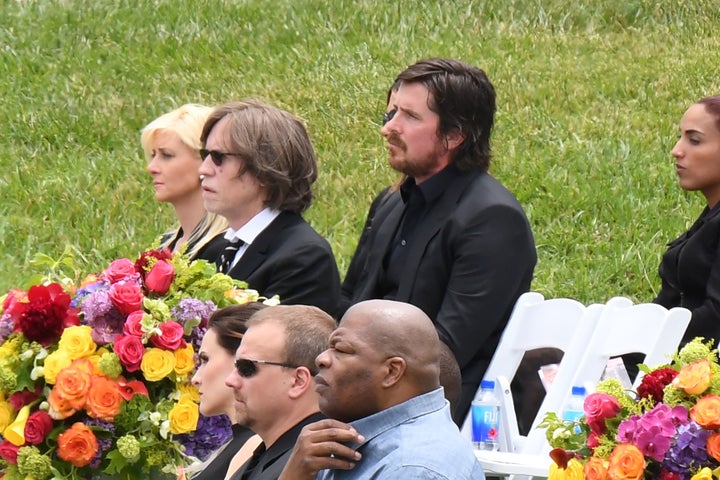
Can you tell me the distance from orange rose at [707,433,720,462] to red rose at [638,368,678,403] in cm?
A: 28

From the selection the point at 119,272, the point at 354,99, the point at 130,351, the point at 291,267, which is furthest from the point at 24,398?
the point at 354,99

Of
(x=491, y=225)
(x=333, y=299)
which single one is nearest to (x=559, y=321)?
(x=491, y=225)

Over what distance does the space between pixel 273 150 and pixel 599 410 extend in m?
1.98

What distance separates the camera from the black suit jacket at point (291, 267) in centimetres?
568

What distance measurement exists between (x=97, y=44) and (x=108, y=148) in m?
1.88

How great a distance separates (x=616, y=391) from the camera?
178 inches

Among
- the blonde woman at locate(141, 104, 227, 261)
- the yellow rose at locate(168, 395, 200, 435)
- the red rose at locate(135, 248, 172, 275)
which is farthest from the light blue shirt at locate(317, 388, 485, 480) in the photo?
the blonde woman at locate(141, 104, 227, 261)

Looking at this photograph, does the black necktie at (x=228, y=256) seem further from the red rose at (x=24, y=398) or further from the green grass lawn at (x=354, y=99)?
the green grass lawn at (x=354, y=99)

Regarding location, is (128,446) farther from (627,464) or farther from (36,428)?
(627,464)

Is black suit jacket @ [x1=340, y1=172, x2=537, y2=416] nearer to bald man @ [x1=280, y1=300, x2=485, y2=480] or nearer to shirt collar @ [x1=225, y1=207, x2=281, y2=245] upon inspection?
shirt collar @ [x1=225, y1=207, x2=281, y2=245]

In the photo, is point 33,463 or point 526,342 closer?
point 33,463

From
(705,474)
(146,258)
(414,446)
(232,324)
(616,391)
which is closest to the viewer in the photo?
(414,446)

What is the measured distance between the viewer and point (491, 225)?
5480 mm

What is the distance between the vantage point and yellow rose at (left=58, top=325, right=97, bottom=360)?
502 cm
